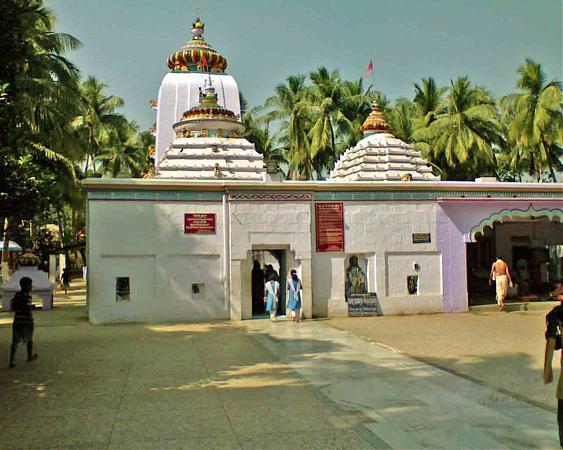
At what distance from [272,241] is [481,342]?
6.33m

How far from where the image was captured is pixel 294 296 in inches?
621

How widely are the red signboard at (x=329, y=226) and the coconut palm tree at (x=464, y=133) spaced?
20.5m

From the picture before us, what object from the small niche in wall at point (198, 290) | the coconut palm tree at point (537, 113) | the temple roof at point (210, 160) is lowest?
the small niche in wall at point (198, 290)

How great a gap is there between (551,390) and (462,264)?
33.2ft

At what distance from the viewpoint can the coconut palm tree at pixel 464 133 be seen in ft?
117

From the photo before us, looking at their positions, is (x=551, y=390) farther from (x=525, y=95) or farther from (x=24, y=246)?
(x=24, y=246)

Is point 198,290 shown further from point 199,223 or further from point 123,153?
point 123,153

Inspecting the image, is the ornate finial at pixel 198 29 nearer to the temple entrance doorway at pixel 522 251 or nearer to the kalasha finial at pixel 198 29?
the kalasha finial at pixel 198 29

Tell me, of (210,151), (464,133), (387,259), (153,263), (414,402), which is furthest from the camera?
(464,133)

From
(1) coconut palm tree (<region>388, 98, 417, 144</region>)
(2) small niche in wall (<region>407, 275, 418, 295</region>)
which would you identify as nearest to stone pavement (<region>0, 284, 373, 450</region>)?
(2) small niche in wall (<region>407, 275, 418, 295</region>)

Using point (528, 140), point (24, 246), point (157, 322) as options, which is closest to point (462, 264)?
point (157, 322)

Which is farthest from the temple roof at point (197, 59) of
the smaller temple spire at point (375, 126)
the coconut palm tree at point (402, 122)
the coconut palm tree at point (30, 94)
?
the coconut palm tree at point (402, 122)

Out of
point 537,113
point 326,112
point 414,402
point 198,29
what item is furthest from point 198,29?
point 414,402

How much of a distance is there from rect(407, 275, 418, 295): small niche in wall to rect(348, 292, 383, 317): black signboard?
112 centimetres
